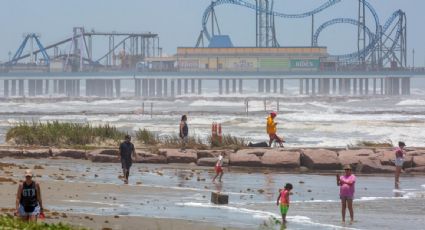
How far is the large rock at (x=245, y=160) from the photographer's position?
26109 millimetres

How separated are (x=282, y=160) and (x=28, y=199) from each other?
12657 mm

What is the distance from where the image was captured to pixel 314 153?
86.7 feet

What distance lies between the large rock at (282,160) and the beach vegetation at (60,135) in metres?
6.48

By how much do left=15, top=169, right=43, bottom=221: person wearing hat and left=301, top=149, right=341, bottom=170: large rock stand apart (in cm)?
1274

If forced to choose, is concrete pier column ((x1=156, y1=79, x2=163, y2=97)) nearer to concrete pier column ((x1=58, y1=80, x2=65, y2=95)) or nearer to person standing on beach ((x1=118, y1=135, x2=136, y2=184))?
concrete pier column ((x1=58, y1=80, x2=65, y2=95))

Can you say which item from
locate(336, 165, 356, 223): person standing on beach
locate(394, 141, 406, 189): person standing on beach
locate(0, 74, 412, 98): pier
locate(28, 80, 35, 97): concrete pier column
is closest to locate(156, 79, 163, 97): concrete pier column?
locate(0, 74, 412, 98): pier

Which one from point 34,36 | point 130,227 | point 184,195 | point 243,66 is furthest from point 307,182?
point 34,36

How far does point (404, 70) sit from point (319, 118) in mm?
80106

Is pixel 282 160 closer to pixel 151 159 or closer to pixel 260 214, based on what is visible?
pixel 151 159

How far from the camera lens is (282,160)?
26.0 meters

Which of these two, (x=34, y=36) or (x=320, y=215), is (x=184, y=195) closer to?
(x=320, y=215)

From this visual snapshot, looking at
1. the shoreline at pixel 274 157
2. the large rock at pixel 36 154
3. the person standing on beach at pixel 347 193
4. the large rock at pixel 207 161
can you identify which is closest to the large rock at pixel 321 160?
the shoreline at pixel 274 157

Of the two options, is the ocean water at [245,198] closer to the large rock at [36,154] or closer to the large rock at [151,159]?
the large rock at [151,159]

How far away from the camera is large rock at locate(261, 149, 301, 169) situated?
25.9m
